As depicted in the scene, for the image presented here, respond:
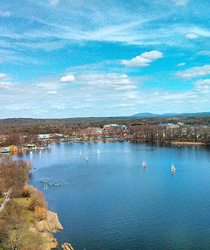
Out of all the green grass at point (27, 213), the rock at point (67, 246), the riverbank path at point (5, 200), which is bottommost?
the rock at point (67, 246)

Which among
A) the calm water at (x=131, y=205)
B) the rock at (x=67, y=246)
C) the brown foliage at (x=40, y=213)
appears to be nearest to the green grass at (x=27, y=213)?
the brown foliage at (x=40, y=213)

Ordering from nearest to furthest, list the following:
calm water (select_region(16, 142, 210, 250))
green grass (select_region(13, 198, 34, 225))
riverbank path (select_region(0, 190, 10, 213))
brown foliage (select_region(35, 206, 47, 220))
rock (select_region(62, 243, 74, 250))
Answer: rock (select_region(62, 243, 74, 250)) < calm water (select_region(16, 142, 210, 250)) < green grass (select_region(13, 198, 34, 225)) < brown foliage (select_region(35, 206, 47, 220)) < riverbank path (select_region(0, 190, 10, 213))

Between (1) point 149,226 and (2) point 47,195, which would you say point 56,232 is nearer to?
(1) point 149,226

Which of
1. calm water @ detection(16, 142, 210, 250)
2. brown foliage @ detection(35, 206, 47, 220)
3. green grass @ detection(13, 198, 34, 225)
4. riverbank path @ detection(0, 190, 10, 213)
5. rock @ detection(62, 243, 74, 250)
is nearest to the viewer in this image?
rock @ detection(62, 243, 74, 250)

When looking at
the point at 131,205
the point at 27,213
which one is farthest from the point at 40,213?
the point at 131,205

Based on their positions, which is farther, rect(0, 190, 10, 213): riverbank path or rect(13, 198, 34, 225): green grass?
rect(0, 190, 10, 213): riverbank path

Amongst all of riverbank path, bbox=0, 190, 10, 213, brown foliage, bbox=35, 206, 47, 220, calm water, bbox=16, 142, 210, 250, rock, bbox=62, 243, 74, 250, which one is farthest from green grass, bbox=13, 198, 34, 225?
rock, bbox=62, 243, 74, 250

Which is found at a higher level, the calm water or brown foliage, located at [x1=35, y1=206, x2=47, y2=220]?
brown foliage, located at [x1=35, y1=206, x2=47, y2=220]

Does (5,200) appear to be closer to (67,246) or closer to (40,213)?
(40,213)

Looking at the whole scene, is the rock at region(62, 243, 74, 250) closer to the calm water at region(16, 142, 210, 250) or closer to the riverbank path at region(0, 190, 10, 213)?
the calm water at region(16, 142, 210, 250)

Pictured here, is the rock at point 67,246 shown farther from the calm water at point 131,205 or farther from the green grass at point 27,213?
the green grass at point 27,213
